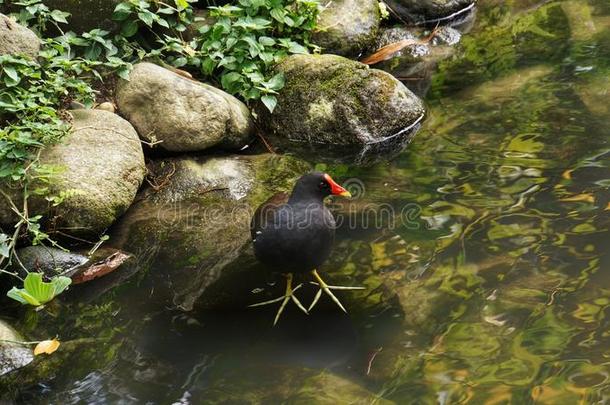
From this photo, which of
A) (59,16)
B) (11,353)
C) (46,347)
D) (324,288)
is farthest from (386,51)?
(11,353)

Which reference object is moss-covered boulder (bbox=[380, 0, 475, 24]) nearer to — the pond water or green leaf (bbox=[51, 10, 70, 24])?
the pond water

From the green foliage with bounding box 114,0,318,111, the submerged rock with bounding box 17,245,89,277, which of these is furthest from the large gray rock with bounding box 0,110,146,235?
the green foliage with bounding box 114,0,318,111

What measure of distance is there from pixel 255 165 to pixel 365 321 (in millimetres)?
2489

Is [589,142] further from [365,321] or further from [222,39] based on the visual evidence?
[222,39]

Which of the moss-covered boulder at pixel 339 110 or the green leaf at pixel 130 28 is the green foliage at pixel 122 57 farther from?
the moss-covered boulder at pixel 339 110

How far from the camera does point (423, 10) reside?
10.3m

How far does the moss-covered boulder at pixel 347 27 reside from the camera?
890 cm

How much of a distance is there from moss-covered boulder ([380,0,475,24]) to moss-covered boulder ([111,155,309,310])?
420 cm

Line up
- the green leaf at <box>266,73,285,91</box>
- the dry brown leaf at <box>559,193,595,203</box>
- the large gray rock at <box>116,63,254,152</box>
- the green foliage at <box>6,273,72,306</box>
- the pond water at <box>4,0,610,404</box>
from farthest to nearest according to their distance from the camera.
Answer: the green leaf at <box>266,73,285,91</box> < the large gray rock at <box>116,63,254,152</box> < the dry brown leaf at <box>559,193,595,203</box> < the green foliage at <box>6,273,72,306</box> < the pond water at <box>4,0,610,404</box>

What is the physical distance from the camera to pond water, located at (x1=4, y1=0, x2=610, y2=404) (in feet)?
14.4

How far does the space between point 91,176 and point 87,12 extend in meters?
2.41

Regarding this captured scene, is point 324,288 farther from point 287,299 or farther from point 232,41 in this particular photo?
point 232,41

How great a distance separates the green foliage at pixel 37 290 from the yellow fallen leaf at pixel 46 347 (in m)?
0.33

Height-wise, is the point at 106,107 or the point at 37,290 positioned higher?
the point at 106,107
